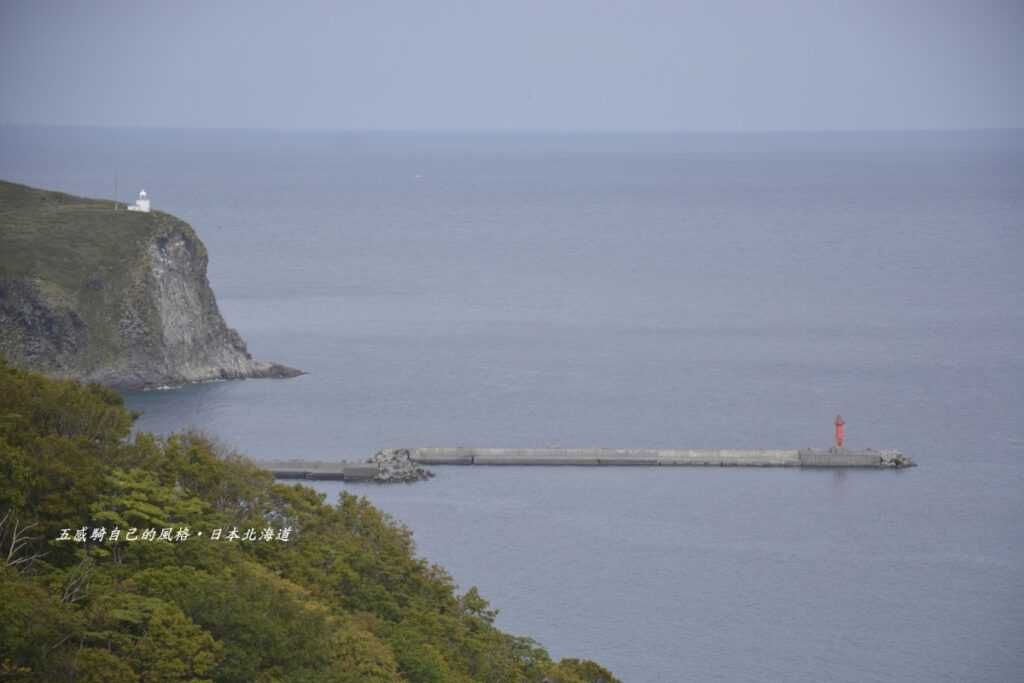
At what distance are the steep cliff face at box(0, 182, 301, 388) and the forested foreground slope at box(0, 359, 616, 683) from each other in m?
50.6

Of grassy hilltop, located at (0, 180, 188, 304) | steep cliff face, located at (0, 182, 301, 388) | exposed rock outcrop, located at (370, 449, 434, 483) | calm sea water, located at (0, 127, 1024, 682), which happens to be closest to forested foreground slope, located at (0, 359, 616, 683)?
calm sea water, located at (0, 127, 1024, 682)

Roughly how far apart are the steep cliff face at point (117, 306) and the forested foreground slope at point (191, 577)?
5058 cm

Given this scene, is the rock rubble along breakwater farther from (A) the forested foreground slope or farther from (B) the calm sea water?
(A) the forested foreground slope

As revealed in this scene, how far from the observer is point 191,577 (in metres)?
34.8

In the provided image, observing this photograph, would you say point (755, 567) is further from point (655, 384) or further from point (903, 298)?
point (903, 298)

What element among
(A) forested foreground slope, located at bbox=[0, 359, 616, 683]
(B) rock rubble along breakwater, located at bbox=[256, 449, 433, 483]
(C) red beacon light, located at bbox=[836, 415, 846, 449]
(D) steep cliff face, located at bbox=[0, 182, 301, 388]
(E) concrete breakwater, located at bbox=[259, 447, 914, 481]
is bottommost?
(A) forested foreground slope, located at bbox=[0, 359, 616, 683]

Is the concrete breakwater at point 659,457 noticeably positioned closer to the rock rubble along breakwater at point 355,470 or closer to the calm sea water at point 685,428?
the calm sea water at point 685,428

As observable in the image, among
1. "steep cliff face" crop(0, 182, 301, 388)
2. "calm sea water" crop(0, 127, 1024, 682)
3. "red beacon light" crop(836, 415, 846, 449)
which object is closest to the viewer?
"calm sea water" crop(0, 127, 1024, 682)

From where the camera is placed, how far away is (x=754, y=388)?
323 feet

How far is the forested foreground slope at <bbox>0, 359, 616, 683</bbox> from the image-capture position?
1259 inches

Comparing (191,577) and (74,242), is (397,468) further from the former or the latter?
(191,577)

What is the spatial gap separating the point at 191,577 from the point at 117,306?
65.9m

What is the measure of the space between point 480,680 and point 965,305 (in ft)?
339

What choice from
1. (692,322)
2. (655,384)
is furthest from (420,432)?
(692,322)
